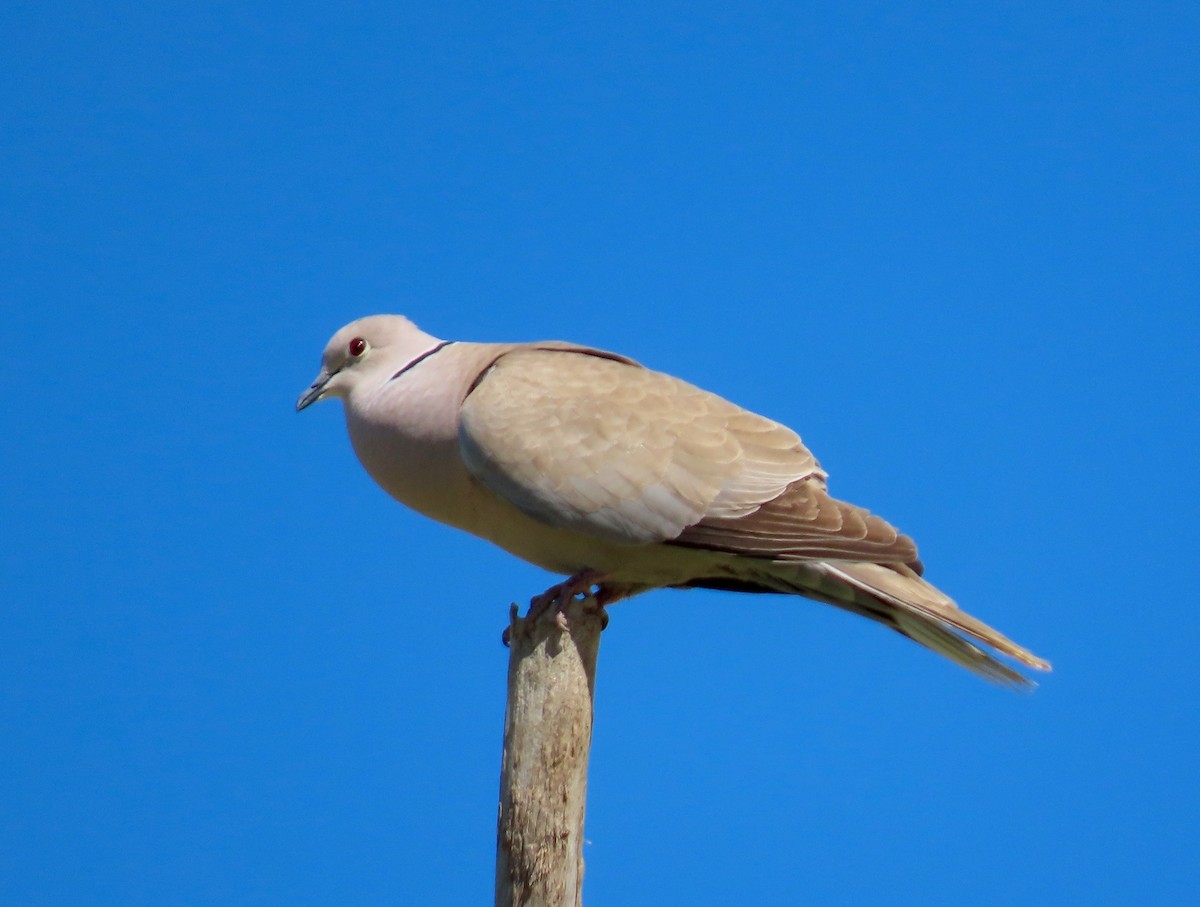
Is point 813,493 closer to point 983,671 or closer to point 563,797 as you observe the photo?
point 983,671

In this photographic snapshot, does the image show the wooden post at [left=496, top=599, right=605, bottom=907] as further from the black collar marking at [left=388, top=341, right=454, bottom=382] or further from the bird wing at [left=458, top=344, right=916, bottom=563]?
the black collar marking at [left=388, top=341, right=454, bottom=382]

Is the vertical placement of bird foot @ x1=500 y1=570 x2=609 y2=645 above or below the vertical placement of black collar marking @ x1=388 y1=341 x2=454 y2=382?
below

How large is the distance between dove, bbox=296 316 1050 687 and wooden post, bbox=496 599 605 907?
0.62 feet

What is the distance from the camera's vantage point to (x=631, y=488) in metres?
4.35

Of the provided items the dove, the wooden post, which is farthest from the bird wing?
the wooden post

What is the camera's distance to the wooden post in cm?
405

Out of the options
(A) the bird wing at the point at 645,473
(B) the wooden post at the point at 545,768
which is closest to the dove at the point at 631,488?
(A) the bird wing at the point at 645,473

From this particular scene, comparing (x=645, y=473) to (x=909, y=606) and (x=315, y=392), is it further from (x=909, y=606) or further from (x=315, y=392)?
(x=315, y=392)

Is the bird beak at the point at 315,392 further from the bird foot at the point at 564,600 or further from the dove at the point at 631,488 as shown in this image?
the bird foot at the point at 564,600

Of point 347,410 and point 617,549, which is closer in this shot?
point 617,549

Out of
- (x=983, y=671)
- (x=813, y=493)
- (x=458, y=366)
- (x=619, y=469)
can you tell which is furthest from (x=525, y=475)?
(x=983, y=671)

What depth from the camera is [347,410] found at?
5027 mm

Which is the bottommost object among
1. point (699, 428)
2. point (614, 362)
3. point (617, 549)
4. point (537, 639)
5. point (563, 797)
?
point (563, 797)

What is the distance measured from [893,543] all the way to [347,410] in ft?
6.36
